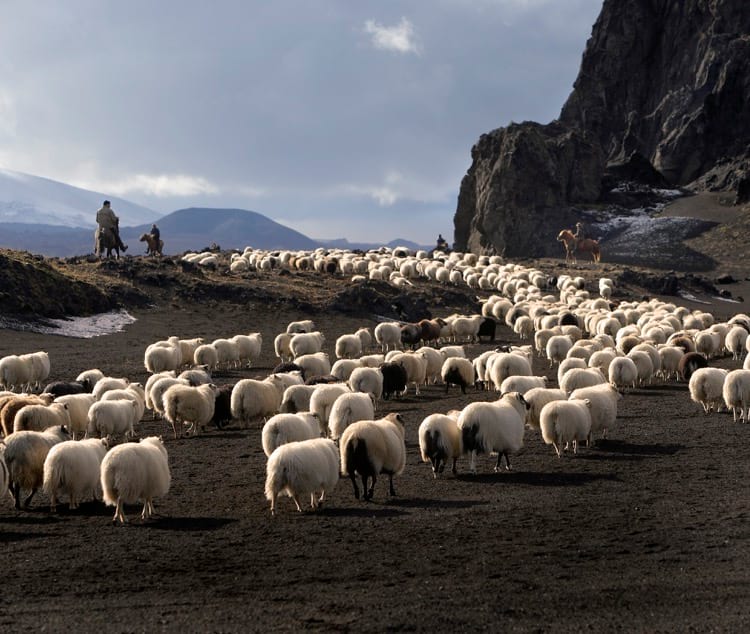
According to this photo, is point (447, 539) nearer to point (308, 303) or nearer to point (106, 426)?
point (106, 426)

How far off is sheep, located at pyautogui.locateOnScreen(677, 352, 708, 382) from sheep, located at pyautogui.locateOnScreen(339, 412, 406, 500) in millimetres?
14224

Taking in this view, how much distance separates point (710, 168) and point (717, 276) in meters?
58.3

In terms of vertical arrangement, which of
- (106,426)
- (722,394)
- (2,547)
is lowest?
(2,547)

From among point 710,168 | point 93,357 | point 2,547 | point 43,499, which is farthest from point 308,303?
point 710,168

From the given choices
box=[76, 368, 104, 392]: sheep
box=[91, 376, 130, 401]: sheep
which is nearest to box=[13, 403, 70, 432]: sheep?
box=[91, 376, 130, 401]: sheep

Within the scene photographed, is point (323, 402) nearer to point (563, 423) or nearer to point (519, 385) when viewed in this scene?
point (519, 385)

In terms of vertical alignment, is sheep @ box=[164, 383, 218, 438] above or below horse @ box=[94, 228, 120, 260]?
below

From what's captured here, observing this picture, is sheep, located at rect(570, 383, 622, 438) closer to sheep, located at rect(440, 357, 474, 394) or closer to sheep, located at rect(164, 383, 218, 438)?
sheep, located at rect(440, 357, 474, 394)

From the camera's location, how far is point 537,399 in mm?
17328

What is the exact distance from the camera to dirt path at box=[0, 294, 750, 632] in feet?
28.2

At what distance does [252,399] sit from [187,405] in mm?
1436

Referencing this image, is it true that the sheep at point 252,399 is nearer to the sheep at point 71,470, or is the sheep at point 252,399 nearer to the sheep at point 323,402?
the sheep at point 323,402

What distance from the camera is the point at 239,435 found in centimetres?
1853

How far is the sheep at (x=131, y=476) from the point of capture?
38.3ft
